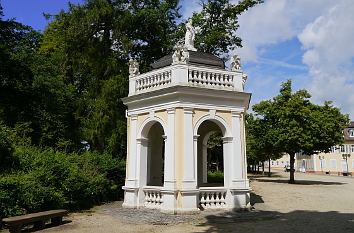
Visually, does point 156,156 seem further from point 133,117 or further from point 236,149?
point 236,149

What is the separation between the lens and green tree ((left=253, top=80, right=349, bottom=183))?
30.5m

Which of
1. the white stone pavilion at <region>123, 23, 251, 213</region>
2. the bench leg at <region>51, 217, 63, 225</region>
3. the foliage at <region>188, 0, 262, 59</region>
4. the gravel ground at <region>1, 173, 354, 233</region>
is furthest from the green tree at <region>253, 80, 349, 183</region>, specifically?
the bench leg at <region>51, 217, 63, 225</region>

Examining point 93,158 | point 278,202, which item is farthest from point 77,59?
point 278,202

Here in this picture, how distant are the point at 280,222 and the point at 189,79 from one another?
6319mm

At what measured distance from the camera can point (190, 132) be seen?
1416 cm

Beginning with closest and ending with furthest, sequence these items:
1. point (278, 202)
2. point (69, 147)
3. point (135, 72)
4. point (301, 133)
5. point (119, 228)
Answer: point (119, 228) → point (135, 72) → point (278, 202) → point (69, 147) → point (301, 133)

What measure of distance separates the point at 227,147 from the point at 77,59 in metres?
13.5

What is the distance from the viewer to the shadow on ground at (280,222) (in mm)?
10664

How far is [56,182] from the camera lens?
1416 cm

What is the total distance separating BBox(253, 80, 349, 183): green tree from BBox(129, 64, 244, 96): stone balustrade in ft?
55.3

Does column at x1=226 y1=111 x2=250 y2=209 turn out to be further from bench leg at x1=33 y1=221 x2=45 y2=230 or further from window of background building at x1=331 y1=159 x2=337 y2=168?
window of background building at x1=331 y1=159 x2=337 y2=168

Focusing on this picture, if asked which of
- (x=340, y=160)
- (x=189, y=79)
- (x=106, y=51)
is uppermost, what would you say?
(x=106, y=51)

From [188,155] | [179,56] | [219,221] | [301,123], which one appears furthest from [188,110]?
Result: [301,123]

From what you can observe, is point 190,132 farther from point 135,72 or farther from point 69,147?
point 69,147
